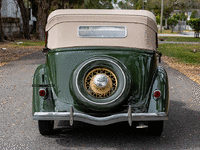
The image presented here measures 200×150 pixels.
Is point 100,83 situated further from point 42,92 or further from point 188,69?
point 188,69

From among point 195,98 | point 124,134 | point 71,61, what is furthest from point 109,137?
point 195,98

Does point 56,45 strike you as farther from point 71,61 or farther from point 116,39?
point 116,39

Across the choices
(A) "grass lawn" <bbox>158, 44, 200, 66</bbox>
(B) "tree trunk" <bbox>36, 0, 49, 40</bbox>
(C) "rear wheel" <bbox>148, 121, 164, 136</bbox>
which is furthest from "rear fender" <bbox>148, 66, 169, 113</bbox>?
(B) "tree trunk" <bbox>36, 0, 49, 40</bbox>

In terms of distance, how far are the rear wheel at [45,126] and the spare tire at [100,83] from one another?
652 millimetres

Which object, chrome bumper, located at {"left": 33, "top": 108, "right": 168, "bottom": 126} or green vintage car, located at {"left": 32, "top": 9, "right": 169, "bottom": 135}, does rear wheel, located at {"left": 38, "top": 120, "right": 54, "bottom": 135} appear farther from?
chrome bumper, located at {"left": 33, "top": 108, "right": 168, "bottom": 126}

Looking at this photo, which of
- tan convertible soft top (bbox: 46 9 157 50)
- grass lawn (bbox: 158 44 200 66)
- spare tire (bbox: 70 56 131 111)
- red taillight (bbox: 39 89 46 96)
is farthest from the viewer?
grass lawn (bbox: 158 44 200 66)

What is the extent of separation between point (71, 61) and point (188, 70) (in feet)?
26.7

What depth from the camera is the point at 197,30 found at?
32750 millimetres

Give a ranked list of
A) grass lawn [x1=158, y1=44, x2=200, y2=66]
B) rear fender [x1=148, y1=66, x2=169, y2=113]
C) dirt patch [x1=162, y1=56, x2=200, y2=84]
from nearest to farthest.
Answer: rear fender [x1=148, y1=66, x2=169, y2=113]
dirt patch [x1=162, y1=56, x2=200, y2=84]
grass lawn [x1=158, y1=44, x2=200, y2=66]

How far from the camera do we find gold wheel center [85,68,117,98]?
4.30 meters

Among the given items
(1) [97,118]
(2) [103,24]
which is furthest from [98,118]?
(2) [103,24]

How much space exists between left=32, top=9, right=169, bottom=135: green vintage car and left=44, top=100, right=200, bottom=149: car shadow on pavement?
0.70 ft

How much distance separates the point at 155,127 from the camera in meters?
4.71

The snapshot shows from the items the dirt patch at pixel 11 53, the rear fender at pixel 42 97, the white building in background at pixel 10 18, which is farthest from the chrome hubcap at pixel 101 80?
the white building in background at pixel 10 18
